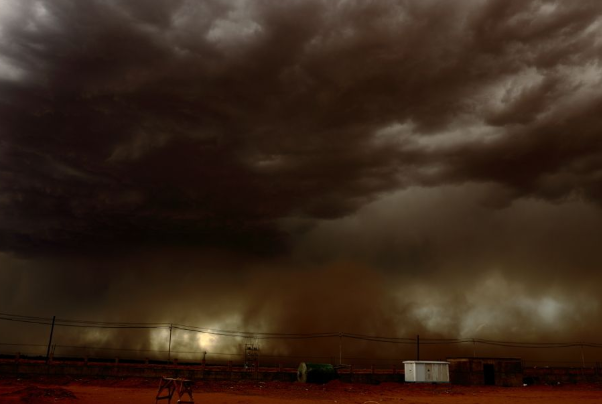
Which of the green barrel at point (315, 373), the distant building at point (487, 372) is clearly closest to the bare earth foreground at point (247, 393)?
the green barrel at point (315, 373)

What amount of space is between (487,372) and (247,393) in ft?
116

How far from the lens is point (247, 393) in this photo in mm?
41312

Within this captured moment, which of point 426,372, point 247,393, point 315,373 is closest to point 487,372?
point 426,372

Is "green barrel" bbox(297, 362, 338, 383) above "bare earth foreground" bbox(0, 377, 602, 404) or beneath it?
above

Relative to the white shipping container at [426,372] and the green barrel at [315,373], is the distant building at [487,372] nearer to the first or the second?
the white shipping container at [426,372]

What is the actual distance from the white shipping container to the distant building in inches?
98.7

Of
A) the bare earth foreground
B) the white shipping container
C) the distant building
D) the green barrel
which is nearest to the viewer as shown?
the bare earth foreground

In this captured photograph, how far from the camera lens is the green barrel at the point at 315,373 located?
50688 mm

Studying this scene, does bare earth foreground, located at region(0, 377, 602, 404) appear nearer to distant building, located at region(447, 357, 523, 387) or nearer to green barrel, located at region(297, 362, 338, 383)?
green barrel, located at region(297, 362, 338, 383)

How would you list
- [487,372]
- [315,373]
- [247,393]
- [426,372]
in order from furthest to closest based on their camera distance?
[487,372]
[426,372]
[315,373]
[247,393]

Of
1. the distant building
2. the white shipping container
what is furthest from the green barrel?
the distant building

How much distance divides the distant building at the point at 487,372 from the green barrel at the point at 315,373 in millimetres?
18517

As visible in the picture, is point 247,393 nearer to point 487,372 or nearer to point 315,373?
point 315,373

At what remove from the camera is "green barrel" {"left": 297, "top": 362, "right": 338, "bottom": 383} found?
50688 mm
